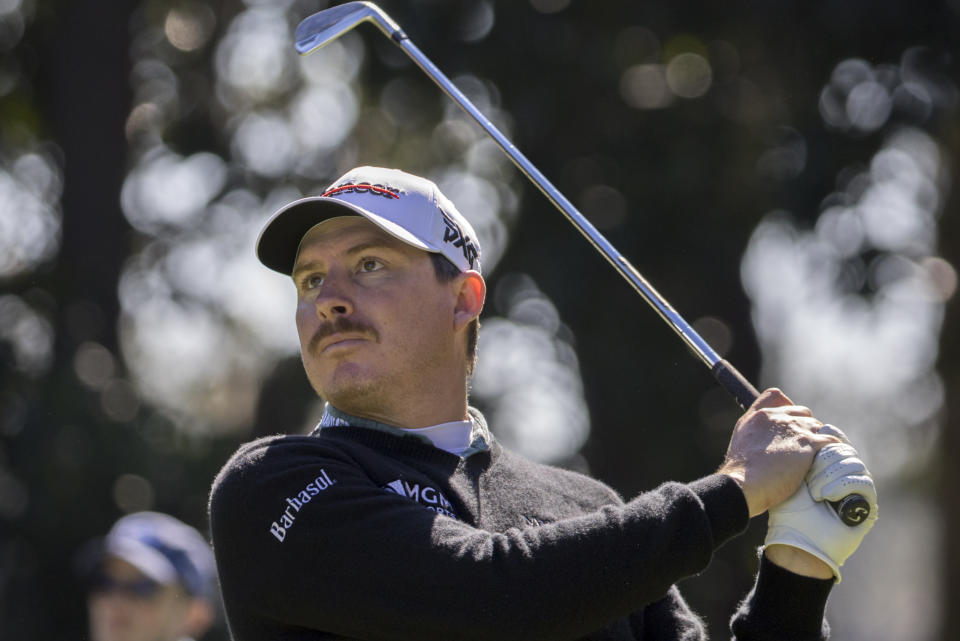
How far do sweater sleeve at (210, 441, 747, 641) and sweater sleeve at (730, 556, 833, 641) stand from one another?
0.40 m

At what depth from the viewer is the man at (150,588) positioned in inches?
195

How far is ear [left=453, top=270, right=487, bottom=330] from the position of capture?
354cm

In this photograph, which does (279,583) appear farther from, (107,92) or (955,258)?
(107,92)

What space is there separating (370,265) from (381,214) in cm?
14

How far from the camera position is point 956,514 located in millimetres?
13039

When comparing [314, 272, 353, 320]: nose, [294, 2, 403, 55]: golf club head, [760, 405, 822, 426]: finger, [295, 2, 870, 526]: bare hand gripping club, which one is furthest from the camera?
[294, 2, 403, 55]: golf club head

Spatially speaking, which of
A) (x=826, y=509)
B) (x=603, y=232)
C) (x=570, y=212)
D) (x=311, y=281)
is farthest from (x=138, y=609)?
(x=603, y=232)

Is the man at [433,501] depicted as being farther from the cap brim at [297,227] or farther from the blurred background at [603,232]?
the blurred background at [603,232]

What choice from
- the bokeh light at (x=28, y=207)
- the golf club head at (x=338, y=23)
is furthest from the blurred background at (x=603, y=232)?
the golf club head at (x=338, y=23)

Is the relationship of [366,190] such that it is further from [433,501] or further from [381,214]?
[433,501]

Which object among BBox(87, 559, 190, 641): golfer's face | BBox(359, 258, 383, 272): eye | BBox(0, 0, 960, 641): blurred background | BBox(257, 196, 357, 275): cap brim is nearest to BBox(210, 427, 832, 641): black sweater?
BBox(359, 258, 383, 272): eye

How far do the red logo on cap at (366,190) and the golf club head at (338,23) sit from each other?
83 cm

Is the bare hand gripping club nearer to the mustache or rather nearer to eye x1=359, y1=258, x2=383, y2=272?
eye x1=359, y1=258, x2=383, y2=272

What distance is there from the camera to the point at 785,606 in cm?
293
